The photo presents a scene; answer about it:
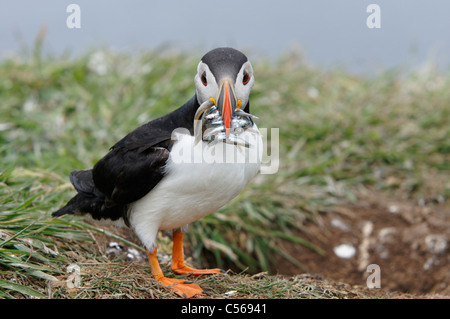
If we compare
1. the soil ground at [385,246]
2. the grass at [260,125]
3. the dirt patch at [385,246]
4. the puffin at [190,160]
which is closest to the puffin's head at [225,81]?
the puffin at [190,160]

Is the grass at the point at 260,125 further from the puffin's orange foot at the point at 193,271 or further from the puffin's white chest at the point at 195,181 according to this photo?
the puffin's white chest at the point at 195,181

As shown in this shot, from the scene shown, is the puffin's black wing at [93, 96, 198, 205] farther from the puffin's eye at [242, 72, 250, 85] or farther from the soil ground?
the soil ground

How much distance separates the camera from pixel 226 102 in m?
2.80

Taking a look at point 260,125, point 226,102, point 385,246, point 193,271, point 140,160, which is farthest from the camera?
point 260,125

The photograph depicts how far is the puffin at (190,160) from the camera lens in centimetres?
295

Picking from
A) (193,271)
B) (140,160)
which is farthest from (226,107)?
(193,271)

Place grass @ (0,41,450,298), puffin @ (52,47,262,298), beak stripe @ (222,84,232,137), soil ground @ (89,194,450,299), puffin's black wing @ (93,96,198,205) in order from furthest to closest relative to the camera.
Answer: soil ground @ (89,194,450,299), grass @ (0,41,450,298), puffin's black wing @ (93,96,198,205), puffin @ (52,47,262,298), beak stripe @ (222,84,232,137)

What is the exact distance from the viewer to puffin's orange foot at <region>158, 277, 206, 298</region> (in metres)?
3.16

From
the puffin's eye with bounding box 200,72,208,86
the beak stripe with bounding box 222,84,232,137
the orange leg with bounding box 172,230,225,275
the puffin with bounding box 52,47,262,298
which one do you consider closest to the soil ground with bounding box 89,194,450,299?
the orange leg with bounding box 172,230,225,275

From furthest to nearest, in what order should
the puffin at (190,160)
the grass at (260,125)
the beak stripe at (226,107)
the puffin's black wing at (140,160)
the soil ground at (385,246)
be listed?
1. the soil ground at (385,246)
2. the grass at (260,125)
3. the puffin's black wing at (140,160)
4. the puffin at (190,160)
5. the beak stripe at (226,107)

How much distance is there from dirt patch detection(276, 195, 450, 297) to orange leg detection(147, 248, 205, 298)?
1870mm

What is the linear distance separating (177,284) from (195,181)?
642 millimetres

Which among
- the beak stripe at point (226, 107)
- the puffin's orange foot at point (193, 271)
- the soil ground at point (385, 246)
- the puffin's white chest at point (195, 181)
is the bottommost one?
the soil ground at point (385, 246)

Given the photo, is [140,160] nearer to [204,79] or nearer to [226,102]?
[204,79]
